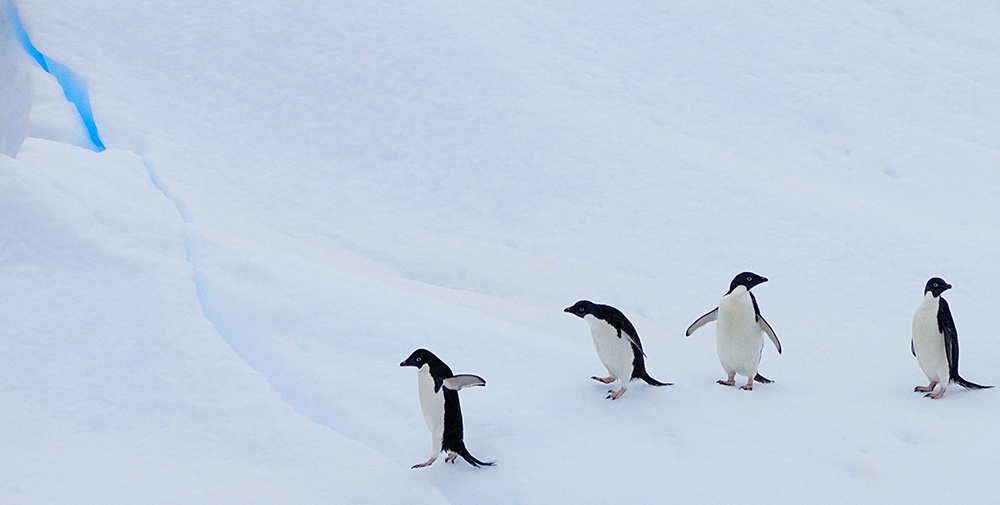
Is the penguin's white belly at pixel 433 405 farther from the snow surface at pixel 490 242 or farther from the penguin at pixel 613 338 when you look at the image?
the penguin at pixel 613 338

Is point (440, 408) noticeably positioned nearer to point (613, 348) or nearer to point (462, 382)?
point (462, 382)

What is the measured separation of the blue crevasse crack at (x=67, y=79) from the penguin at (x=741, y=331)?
389 cm

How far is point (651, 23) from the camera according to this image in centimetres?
652

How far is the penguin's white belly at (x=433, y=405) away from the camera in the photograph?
8.89 feet

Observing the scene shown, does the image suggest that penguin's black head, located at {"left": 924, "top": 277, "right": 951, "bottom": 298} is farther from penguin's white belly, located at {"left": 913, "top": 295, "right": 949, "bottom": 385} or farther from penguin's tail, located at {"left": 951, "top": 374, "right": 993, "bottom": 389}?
penguin's tail, located at {"left": 951, "top": 374, "right": 993, "bottom": 389}

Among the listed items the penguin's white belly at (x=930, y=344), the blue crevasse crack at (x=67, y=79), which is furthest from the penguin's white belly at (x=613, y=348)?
the blue crevasse crack at (x=67, y=79)

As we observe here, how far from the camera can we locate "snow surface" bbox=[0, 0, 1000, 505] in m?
2.88

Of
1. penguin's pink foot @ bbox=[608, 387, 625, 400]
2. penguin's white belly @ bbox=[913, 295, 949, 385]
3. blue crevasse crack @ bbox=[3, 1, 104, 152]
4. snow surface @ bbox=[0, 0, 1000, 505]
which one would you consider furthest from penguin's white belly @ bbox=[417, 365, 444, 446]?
blue crevasse crack @ bbox=[3, 1, 104, 152]

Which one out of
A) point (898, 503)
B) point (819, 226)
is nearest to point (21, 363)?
point (898, 503)

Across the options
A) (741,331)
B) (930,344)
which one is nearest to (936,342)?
(930,344)

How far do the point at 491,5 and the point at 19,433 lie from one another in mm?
4488

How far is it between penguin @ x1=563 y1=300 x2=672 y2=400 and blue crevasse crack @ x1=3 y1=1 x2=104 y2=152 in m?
3.58

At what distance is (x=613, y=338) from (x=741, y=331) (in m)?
0.55

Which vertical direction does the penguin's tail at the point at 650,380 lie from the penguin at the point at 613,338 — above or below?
below
